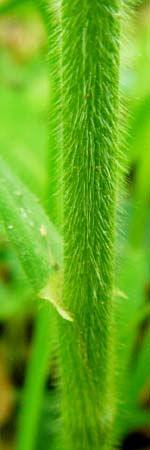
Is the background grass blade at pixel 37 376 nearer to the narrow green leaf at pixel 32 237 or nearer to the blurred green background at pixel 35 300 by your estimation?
the blurred green background at pixel 35 300

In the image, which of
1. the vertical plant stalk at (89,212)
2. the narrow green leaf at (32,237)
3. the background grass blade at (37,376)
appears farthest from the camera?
the background grass blade at (37,376)

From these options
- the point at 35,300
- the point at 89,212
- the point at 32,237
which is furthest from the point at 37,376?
the point at 89,212

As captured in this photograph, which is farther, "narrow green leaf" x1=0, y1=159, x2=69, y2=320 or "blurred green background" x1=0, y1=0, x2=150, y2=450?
"blurred green background" x1=0, y1=0, x2=150, y2=450

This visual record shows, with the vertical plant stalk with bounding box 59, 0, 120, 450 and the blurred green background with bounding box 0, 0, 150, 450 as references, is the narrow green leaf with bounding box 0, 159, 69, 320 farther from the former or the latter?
the blurred green background with bounding box 0, 0, 150, 450

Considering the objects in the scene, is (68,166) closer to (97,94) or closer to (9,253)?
(97,94)

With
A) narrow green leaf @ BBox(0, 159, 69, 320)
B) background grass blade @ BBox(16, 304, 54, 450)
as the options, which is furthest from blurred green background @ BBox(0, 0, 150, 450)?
narrow green leaf @ BBox(0, 159, 69, 320)

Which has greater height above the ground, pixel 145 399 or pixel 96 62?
pixel 96 62

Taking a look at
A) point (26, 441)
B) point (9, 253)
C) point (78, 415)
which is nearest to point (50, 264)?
point (78, 415)

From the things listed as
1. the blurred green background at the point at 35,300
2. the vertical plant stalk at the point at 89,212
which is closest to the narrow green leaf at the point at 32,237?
the vertical plant stalk at the point at 89,212

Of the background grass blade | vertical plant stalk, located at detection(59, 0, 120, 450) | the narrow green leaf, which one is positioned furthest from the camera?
the background grass blade
